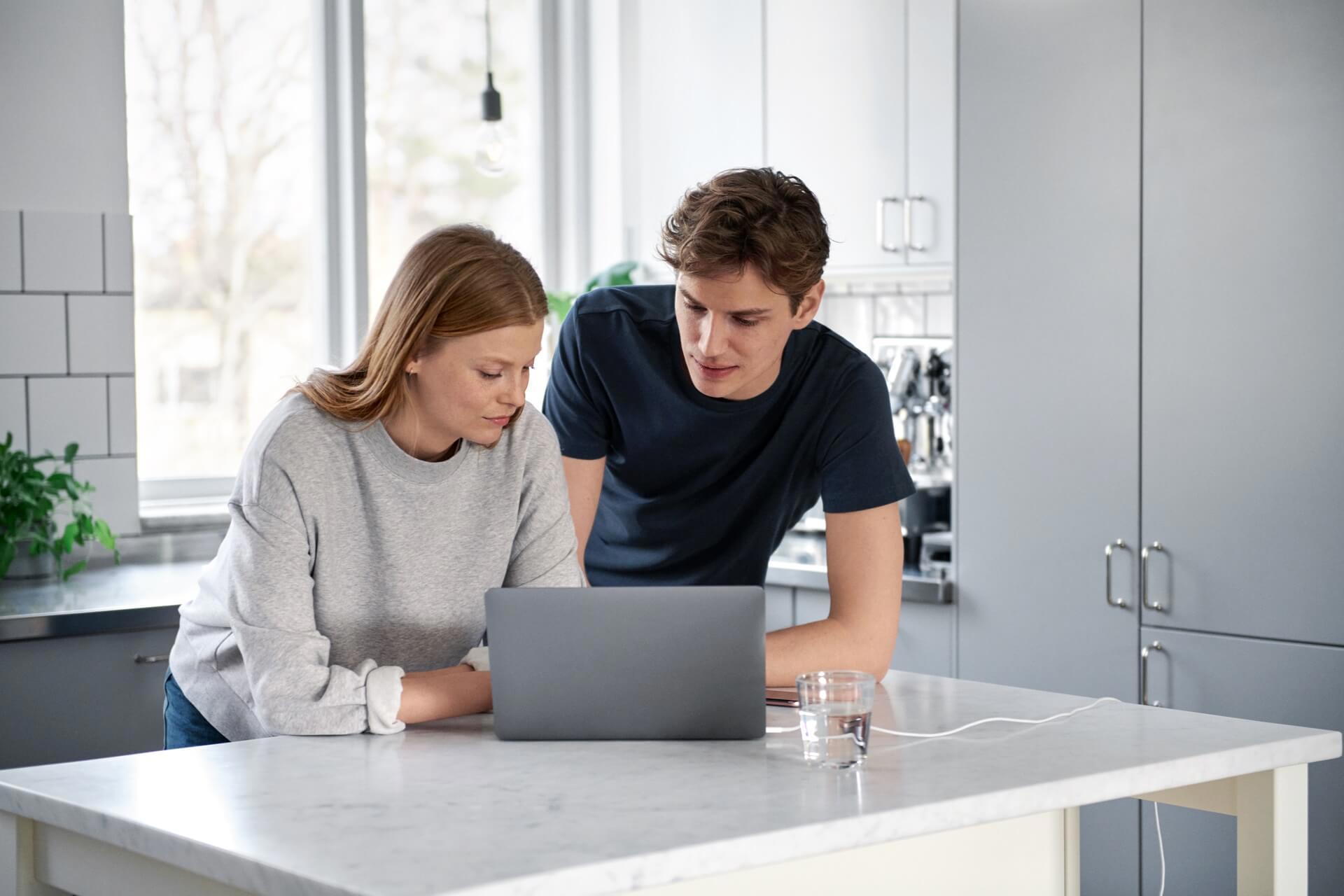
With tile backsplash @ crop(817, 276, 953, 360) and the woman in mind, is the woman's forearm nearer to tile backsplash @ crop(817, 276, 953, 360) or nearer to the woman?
the woman

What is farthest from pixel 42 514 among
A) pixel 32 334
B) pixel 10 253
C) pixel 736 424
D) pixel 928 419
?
pixel 928 419

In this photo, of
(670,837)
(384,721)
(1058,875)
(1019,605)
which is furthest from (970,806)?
(1019,605)

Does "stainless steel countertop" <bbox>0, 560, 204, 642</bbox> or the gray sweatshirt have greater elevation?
the gray sweatshirt

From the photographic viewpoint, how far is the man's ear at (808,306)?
191 centimetres

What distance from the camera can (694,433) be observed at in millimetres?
2076

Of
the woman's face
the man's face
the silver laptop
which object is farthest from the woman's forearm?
the man's face

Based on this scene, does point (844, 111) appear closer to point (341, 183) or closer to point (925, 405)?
point (925, 405)

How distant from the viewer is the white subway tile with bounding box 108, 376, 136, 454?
10.6 feet

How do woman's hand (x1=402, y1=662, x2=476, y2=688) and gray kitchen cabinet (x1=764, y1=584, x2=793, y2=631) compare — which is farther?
gray kitchen cabinet (x1=764, y1=584, x2=793, y2=631)

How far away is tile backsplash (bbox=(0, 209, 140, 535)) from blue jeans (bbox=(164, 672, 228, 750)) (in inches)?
59.9

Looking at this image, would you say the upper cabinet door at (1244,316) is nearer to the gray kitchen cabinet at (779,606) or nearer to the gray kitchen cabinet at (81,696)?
the gray kitchen cabinet at (779,606)

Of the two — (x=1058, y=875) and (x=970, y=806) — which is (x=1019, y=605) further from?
(x=970, y=806)

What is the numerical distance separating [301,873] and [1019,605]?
6.99 ft

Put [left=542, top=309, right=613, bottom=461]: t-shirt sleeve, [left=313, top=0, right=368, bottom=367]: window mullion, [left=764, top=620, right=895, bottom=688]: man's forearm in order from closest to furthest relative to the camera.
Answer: [left=764, top=620, right=895, bottom=688]: man's forearm
[left=542, top=309, right=613, bottom=461]: t-shirt sleeve
[left=313, top=0, right=368, bottom=367]: window mullion
